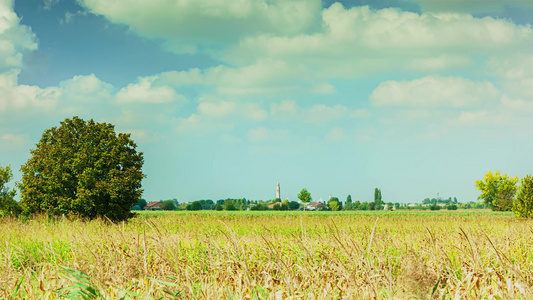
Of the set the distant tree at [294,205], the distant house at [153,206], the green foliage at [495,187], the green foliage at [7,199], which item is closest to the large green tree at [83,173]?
the green foliage at [7,199]

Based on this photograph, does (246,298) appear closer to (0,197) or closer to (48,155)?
(48,155)

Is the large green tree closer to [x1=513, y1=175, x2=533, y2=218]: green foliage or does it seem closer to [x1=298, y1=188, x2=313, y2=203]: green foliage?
[x1=513, y1=175, x2=533, y2=218]: green foliage

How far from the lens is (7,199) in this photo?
24812 millimetres

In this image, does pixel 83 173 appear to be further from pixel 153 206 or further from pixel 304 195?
pixel 153 206

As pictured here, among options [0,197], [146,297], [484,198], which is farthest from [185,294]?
[484,198]

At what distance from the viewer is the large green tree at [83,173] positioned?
20625 mm

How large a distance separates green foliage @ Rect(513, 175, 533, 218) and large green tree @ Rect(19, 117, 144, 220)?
2304 cm

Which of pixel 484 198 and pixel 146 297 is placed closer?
pixel 146 297

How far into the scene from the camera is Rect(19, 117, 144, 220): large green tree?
20.6m

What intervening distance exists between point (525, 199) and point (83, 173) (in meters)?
25.8

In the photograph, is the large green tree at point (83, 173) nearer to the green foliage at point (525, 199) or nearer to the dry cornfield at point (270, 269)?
the dry cornfield at point (270, 269)

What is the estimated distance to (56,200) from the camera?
21469 mm

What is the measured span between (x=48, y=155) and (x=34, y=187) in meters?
1.83

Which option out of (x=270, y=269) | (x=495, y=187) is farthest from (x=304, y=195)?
(x=270, y=269)
